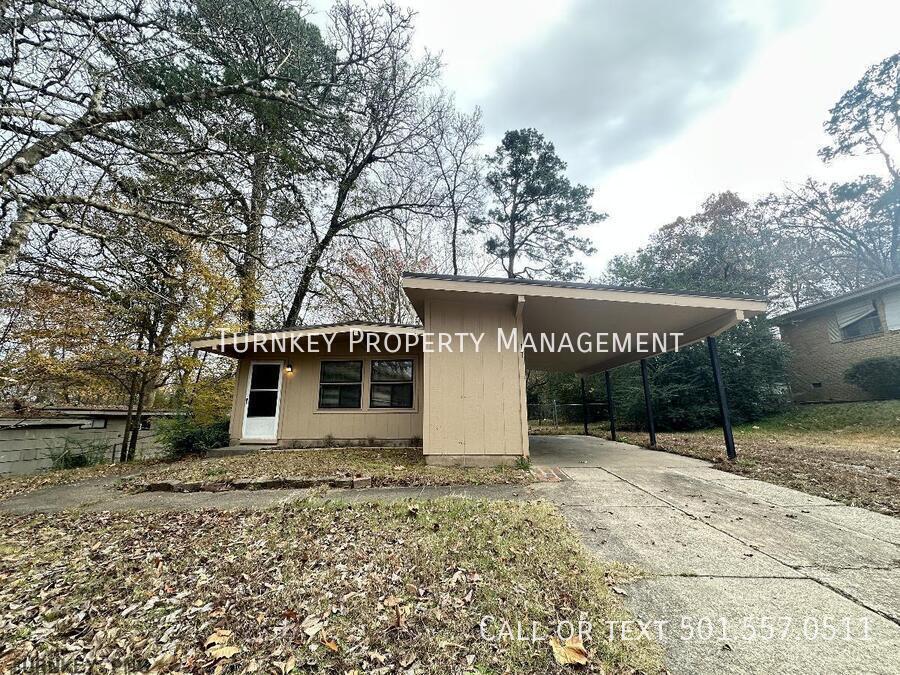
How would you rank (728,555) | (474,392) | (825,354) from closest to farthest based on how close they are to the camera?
(728,555) < (474,392) < (825,354)

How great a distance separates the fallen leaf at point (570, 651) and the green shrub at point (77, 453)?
1035 cm

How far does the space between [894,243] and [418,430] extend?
2240 centimetres

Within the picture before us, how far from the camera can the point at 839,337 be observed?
12156 millimetres

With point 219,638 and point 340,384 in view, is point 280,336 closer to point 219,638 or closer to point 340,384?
point 340,384

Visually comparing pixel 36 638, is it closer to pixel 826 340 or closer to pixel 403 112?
pixel 403 112

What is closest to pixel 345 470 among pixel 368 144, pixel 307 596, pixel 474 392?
pixel 474 392

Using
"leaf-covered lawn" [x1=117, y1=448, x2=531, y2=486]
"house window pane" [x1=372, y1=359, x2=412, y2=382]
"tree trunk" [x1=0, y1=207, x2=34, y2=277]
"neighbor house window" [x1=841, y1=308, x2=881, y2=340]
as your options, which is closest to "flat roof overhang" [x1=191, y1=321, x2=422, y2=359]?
"house window pane" [x1=372, y1=359, x2=412, y2=382]

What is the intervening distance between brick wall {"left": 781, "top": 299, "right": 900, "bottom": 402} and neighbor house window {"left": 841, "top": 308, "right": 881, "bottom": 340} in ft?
0.72

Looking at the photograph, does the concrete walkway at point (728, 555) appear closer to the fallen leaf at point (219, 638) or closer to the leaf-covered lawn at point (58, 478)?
the leaf-covered lawn at point (58, 478)

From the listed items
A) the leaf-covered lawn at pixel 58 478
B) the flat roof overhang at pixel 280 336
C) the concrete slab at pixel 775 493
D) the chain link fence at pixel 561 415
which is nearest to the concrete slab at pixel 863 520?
the concrete slab at pixel 775 493

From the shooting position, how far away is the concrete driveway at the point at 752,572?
1.50m

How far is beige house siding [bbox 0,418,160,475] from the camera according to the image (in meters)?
6.88

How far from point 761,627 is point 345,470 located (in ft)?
15.4

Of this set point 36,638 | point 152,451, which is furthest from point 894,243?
point 152,451
